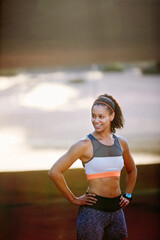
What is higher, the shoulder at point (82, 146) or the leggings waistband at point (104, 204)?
the shoulder at point (82, 146)

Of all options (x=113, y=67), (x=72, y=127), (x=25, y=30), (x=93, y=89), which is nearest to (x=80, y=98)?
(x=93, y=89)

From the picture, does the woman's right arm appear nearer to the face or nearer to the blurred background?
the face

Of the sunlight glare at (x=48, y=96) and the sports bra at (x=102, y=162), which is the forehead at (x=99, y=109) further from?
the sunlight glare at (x=48, y=96)

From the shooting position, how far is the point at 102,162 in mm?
2146

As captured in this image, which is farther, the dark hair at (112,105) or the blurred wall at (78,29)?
the blurred wall at (78,29)

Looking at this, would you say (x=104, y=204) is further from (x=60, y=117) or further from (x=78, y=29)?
(x=60, y=117)

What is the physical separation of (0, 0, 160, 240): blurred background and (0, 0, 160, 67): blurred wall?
0.06 feet

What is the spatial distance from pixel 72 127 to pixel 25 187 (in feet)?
21.7

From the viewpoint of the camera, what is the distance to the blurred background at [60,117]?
14.8ft

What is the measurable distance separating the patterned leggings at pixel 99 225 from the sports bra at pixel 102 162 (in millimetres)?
198

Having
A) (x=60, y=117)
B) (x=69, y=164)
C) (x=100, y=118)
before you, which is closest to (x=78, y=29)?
(x=100, y=118)

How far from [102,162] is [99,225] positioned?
0.33 m

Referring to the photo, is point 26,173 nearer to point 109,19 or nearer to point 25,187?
point 25,187

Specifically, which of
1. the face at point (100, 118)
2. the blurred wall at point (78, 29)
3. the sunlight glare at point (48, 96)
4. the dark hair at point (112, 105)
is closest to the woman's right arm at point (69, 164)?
the face at point (100, 118)
